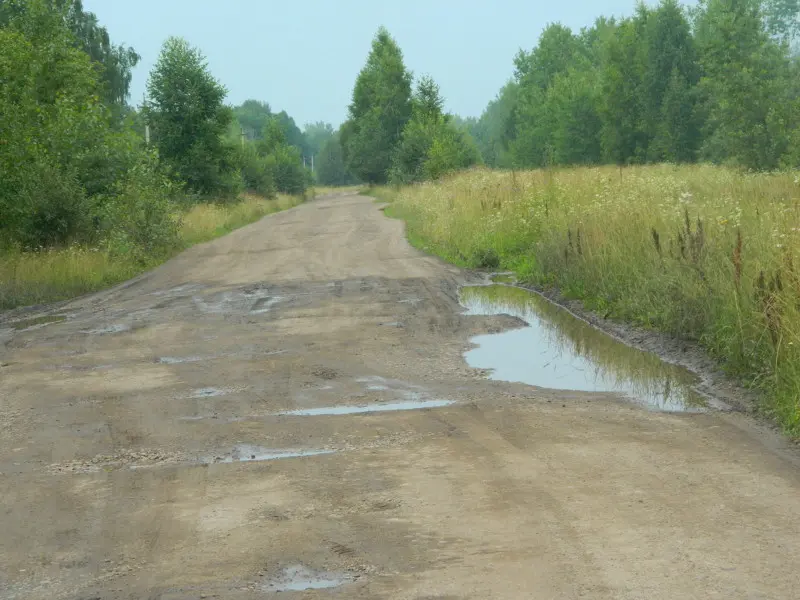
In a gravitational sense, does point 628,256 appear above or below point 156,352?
above

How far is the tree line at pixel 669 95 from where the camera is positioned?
48.9 m

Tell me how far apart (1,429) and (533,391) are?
4.55 m

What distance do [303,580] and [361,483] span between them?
148 cm

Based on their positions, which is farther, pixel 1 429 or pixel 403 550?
pixel 1 429

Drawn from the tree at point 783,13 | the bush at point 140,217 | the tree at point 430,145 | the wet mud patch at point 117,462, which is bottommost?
the wet mud patch at point 117,462

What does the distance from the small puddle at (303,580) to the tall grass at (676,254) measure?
4.01m

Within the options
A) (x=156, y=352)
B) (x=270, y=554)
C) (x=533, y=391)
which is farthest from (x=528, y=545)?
(x=156, y=352)

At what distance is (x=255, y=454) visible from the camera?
6.68 metres

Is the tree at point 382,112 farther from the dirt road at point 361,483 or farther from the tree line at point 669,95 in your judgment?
the dirt road at point 361,483

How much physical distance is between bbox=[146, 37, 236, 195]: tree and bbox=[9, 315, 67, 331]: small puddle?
85.4 ft

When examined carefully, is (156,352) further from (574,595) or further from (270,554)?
(574,595)

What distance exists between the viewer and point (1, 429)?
25.3 ft

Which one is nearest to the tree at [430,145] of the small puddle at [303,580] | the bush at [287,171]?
the bush at [287,171]

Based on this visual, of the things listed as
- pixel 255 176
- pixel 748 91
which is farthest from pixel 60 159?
pixel 255 176
